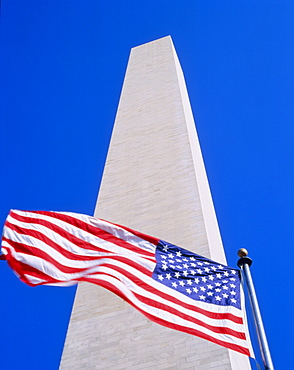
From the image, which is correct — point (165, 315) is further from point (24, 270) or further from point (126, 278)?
point (24, 270)

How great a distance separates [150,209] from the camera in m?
13.7

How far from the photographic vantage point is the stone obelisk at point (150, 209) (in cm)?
1020

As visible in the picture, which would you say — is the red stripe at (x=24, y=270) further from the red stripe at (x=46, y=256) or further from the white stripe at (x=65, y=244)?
the white stripe at (x=65, y=244)

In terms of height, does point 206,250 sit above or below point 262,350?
above

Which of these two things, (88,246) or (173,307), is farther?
(88,246)

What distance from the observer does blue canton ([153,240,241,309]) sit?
24.4 ft

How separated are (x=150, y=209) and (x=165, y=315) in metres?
6.66

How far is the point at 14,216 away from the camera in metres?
7.84

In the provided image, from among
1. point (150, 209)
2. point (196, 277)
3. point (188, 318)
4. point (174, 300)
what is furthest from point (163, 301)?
point (150, 209)

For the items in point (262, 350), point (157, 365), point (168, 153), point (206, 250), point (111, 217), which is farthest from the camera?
point (168, 153)

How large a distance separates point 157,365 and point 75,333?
211cm

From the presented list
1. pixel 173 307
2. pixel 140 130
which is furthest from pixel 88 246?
pixel 140 130

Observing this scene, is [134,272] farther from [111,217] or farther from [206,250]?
[111,217]

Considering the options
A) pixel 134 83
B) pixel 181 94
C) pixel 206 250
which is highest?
pixel 134 83
